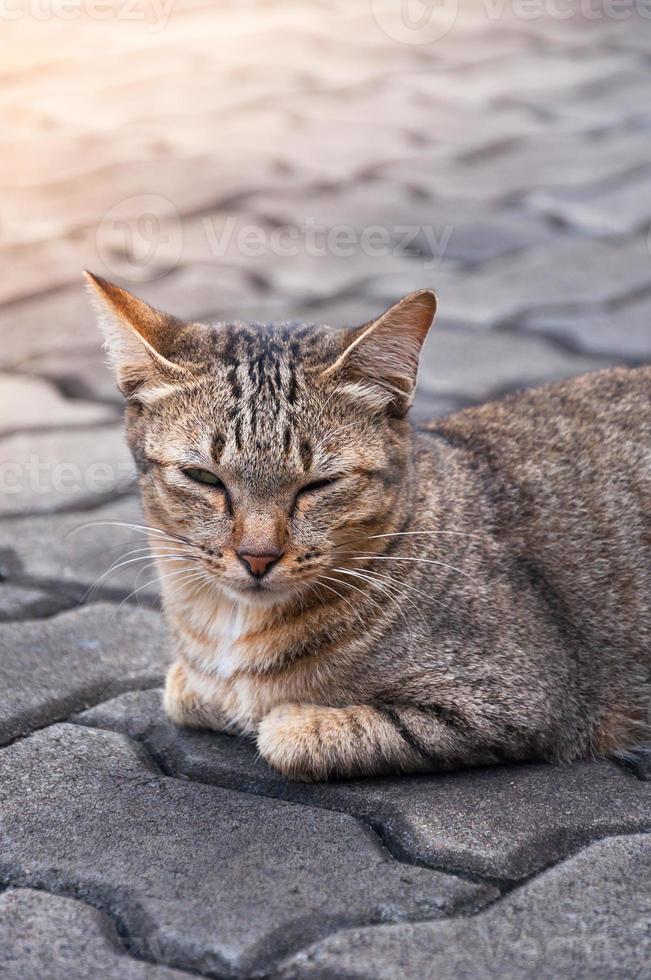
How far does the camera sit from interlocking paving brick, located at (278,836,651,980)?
6.81 feet

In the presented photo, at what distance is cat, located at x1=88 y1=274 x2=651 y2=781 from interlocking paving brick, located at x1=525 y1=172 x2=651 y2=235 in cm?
398

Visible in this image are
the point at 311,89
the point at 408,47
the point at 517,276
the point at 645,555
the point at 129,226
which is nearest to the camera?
the point at 645,555

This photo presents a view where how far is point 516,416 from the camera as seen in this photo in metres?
3.56

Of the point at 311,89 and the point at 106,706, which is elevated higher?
→ the point at 311,89

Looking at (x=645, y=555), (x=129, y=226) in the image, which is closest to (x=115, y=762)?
(x=645, y=555)

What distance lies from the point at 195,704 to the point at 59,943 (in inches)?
37.3

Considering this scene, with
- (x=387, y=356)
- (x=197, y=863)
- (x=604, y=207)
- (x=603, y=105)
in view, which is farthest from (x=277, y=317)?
(x=603, y=105)

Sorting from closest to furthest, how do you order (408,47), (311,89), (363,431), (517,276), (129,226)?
1. (363,431)
2. (517,276)
3. (129,226)
4. (311,89)
5. (408,47)

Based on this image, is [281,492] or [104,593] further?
[104,593]

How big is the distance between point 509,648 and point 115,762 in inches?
35.9

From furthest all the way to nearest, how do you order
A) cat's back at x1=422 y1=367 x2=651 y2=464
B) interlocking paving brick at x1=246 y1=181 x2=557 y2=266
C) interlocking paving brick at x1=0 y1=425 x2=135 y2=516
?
interlocking paving brick at x1=246 y1=181 x2=557 y2=266
interlocking paving brick at x1=0 y1=425 x2=135 y2=516
cat's back at x1=422 y1=367 x2=651 y2=464

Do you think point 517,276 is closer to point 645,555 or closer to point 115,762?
point 645,555

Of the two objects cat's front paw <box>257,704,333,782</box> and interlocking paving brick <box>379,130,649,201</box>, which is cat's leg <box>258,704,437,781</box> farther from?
interlocking paving brick <box>379,130,649,201</box>

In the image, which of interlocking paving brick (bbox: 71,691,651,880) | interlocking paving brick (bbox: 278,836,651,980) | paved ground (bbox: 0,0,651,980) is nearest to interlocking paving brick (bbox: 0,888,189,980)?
paved ground (bbox: 0,0,651,980)
